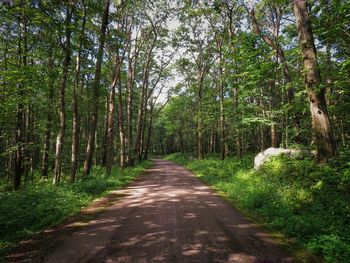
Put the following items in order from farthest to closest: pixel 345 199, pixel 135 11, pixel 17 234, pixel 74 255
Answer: pixel 135 11
pixel 345 199
pixel 17 234
pixel 74 255

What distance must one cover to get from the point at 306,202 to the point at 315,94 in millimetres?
3761

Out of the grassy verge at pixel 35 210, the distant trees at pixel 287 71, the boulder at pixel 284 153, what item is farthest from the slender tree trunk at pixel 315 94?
the grassy verge at pixel 35 210

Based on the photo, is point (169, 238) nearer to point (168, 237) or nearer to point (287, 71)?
point (168, 237)

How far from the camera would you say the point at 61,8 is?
438 inches

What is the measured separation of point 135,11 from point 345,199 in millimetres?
20393

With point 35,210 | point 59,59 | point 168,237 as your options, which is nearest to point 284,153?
point 168,237

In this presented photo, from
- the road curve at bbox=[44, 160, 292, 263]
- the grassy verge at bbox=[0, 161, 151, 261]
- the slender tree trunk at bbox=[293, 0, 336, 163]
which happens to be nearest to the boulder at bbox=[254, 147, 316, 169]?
the slender tree trunk at bbox=[293, 0, 336, 163]

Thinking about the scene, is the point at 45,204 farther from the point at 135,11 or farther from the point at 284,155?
the point at 135,11

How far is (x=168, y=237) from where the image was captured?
5.42m

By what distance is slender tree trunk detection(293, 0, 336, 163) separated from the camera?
26.0 ft

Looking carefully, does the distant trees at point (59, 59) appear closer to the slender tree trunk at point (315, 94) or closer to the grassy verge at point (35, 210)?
the grassy verge at point (35, 210)

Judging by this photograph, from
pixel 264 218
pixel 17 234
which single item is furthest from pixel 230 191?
pixel 17 234

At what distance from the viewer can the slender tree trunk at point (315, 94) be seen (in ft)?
26.0

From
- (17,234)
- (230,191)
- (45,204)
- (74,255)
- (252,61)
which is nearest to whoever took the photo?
(74,255)
